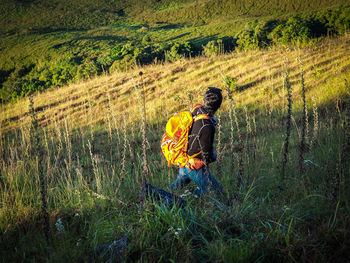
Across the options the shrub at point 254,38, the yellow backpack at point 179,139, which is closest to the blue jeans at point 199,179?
the yellow backpack at point 179,139

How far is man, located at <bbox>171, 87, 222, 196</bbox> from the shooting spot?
2980mm

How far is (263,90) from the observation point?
341 inches

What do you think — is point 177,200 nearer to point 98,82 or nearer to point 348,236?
point 348,236

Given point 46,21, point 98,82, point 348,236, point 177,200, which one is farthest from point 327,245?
point 46,21

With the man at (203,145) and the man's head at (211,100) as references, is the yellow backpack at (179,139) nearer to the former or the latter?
the man at (203,145)

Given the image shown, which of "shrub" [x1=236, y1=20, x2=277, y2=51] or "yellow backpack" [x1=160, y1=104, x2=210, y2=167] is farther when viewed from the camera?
"shrub" [x1=236, y1=20, x2=277, y2=51]

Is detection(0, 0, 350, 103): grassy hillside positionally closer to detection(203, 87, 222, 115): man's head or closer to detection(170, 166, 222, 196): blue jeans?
detection(203, 87, 222, 115): man's head

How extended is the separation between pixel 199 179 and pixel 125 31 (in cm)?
4842

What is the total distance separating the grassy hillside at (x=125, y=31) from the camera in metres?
19.9

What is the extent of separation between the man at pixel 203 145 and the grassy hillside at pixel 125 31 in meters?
4.56

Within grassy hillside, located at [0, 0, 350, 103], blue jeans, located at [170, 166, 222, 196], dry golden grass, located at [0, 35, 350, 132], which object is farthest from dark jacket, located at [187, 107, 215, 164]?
grassy hillside, located at [0, 0, 350, 103]

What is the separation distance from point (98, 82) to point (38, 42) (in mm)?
26942

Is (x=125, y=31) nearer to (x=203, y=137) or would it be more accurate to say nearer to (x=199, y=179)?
(x=203, y=137)

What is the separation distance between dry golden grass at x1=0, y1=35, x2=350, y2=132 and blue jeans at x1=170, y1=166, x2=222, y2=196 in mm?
3738
